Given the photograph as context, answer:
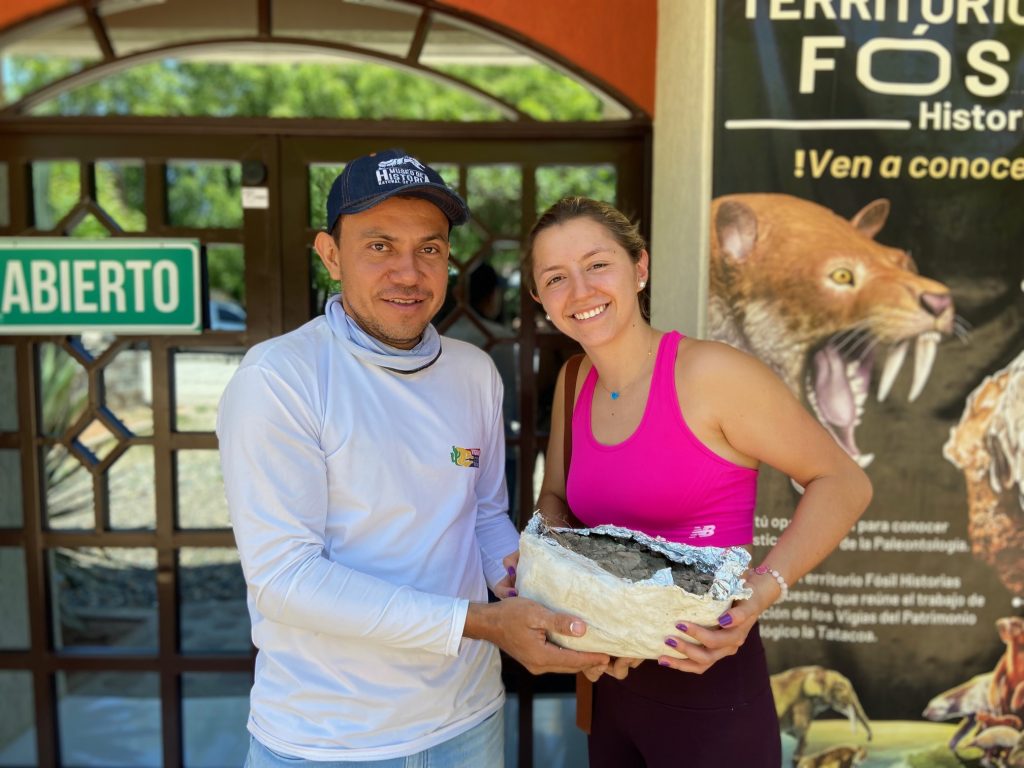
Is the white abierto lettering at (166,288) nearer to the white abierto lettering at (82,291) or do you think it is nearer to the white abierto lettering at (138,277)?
the white abierto lettering at (138,277)

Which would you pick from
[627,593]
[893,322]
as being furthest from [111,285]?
[893,322]

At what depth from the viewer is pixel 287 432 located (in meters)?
1.45

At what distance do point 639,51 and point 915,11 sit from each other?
0.82 metres

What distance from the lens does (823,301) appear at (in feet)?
7.91

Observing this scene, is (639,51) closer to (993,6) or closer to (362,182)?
(993,6)

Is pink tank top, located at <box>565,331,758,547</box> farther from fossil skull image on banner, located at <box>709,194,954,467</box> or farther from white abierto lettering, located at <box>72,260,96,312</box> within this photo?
white abierto lettering, located at <box>72,260,96,312</box>

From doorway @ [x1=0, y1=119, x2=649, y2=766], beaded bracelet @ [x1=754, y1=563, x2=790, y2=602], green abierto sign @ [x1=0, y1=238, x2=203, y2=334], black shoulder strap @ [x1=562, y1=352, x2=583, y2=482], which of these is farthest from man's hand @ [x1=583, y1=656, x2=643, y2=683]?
green abierto sign @ [x1=0, y1=238, x2=203, y2=334]

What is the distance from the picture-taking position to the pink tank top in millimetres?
1608

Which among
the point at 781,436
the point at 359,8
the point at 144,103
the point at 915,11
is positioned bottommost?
the point at 781,436

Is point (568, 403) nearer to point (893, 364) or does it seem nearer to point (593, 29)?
point (893, 364)

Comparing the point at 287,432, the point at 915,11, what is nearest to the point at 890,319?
the point at 915,11

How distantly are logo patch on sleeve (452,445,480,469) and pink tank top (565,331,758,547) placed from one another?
25 cm

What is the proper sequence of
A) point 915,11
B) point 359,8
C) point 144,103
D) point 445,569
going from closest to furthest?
point 445,569
point 915,11
point 359,8
point 144,103

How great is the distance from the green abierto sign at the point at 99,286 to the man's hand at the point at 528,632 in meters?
1.72
